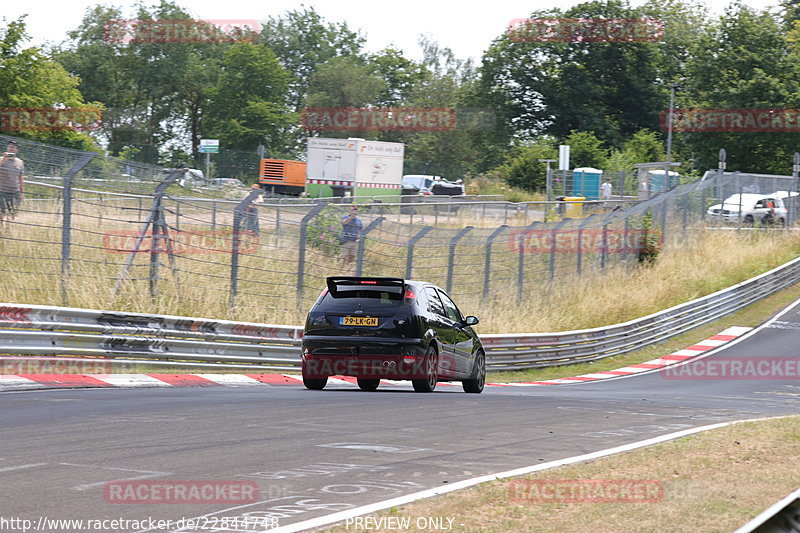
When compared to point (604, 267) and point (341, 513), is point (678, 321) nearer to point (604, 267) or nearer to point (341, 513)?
point (604, 267)

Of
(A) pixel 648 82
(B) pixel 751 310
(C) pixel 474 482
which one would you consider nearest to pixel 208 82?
(A) pixel 648 82

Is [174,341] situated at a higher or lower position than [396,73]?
lower

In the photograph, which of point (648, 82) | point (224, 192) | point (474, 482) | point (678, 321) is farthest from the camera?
point (648, 82)

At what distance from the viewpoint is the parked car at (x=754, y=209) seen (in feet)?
143

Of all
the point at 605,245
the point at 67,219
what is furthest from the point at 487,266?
the point at 67,219

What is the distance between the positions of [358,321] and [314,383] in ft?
4.47

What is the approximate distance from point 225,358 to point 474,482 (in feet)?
30.0

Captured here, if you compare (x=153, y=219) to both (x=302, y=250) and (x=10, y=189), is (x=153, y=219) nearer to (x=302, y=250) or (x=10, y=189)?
(x=10, y=189)

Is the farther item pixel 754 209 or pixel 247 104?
pixel 247 104

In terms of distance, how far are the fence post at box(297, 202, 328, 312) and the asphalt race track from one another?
3.94 metres

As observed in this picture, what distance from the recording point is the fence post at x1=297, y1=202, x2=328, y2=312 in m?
17.8

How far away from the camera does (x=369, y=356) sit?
13.3 m

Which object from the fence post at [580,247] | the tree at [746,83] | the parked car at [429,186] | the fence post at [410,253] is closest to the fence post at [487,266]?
the fence post at [410,253]

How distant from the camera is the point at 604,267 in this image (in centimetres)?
3114
